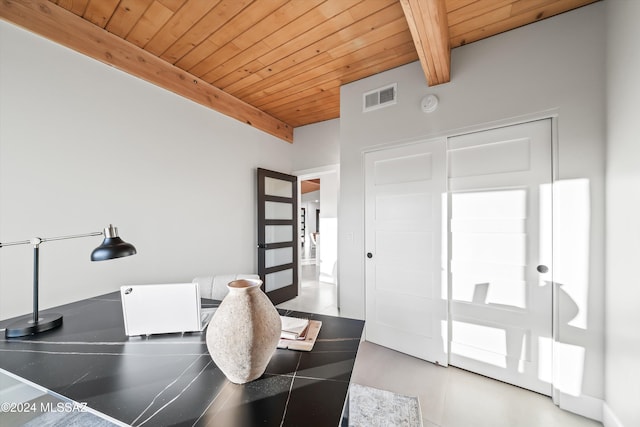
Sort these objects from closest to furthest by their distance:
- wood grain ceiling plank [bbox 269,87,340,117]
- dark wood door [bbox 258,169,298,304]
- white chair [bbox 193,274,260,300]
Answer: white chair [bbox 193,274,260,300], wood grain ceiling plank [bbox 269,87,340,117], dark wood door [bbox 258,169,298,304]

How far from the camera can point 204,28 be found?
1.92 m

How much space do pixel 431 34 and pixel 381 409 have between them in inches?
99.4

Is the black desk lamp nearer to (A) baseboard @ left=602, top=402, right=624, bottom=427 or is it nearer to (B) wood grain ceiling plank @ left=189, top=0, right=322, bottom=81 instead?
(B) wood grain ceiling plank @ left=189, top=0, right=322, bottom=81

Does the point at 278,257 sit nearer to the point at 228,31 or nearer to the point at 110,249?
the point at 110,249

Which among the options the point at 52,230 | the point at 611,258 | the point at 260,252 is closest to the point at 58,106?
the point at 52,230

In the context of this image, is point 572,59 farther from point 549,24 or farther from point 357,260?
point 357,260

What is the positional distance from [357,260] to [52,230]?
97.6 inches

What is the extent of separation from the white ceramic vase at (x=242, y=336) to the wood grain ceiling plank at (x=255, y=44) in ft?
6.58

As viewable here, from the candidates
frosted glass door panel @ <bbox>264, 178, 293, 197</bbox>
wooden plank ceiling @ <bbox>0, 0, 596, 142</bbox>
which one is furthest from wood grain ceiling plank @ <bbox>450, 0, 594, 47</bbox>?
frosted glass door panel @ <bbox>264, 178, 293, 197</bbox>

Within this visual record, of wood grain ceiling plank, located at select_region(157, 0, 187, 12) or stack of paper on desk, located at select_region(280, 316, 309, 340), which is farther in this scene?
wood grain ceiling plank, located at select_region(157, 0, 187, 12)

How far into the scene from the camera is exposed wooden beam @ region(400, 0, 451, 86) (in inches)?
55.1

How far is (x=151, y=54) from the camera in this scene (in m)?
2.22

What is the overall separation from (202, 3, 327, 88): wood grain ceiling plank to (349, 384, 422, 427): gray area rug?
2.79 meters

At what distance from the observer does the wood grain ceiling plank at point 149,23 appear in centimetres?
175
